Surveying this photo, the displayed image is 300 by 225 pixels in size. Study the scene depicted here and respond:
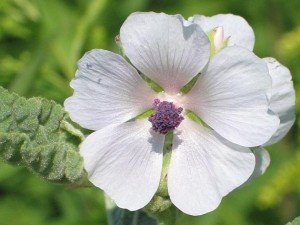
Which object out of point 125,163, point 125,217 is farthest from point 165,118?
point 125,217

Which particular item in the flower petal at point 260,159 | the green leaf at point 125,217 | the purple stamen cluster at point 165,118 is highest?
the purple stamen cluster at point 165,118

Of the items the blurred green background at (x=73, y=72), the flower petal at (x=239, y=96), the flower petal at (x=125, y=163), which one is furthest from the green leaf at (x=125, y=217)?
the blurred green background at (x=73, y=72)

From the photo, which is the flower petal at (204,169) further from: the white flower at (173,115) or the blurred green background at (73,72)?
the blurred green background at (73,72)

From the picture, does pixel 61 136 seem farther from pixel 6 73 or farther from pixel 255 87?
pixel 6 73

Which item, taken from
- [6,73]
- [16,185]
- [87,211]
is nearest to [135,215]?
[87,211]

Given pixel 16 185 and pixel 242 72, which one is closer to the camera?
pixel 242 72

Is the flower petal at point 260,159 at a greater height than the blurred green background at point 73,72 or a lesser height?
greater

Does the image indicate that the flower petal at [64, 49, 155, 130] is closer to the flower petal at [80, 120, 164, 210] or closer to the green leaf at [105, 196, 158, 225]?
the flower petal at [80, 120, 164, 210]

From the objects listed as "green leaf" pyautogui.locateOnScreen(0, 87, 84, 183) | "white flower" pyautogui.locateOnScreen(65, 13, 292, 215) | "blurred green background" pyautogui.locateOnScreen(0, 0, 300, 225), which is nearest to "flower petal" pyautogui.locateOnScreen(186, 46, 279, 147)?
"white flower" pyautogui.locateOnScreen(65, 13, 292, 215)
